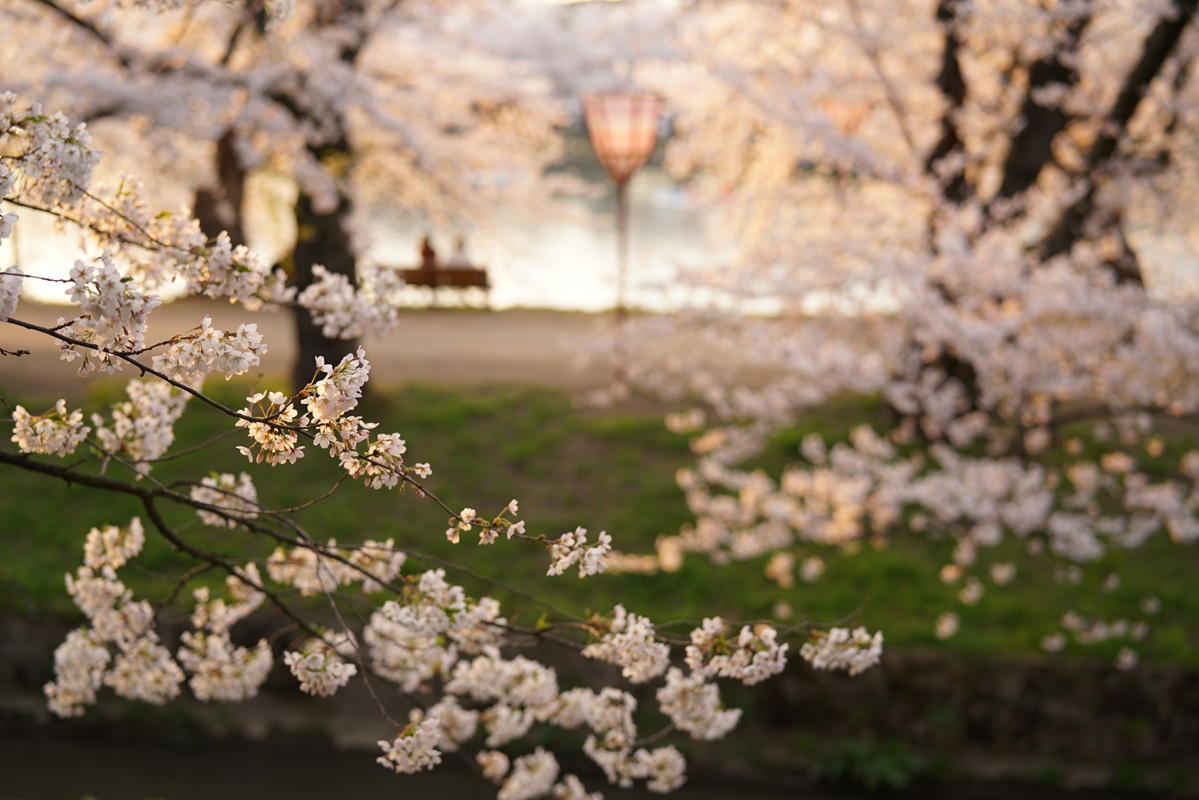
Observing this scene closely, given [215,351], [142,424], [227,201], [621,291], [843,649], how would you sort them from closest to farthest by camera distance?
[215,351], [843,649], [142,424], [621,291], [227,201]

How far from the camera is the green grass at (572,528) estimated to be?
716 cm

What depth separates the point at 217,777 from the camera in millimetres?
6602

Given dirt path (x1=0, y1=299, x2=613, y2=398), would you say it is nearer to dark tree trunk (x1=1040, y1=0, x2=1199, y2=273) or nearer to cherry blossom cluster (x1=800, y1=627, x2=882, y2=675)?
dark tree trunk (x1=1040, y1=0, x2=1199, y2=273)

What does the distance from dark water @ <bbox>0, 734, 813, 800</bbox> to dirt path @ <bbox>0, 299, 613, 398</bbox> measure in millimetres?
3501

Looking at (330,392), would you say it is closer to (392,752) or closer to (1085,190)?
(392,752)

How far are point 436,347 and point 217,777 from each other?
539cm

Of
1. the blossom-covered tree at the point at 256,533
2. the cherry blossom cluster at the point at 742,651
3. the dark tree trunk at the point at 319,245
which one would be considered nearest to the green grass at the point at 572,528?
the dark tree trunk at the point at 319,245

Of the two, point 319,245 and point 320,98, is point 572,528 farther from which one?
point 320,98


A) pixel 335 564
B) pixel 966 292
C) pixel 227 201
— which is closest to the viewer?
pixel 335 564

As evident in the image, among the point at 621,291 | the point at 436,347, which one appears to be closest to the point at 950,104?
the point at 621,291

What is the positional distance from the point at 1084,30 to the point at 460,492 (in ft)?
18.6

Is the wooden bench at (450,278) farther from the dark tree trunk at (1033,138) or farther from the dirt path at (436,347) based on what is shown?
the dark tree trunk at (1033,138)

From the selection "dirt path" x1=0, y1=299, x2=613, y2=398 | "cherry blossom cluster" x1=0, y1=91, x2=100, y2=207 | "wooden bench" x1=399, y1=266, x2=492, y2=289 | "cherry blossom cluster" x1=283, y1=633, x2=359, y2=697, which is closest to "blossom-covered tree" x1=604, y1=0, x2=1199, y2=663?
"dirt path" x1=0, y1=299, x2=613, y2=398

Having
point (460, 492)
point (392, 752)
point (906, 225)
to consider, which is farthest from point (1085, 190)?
point (392, 752)
